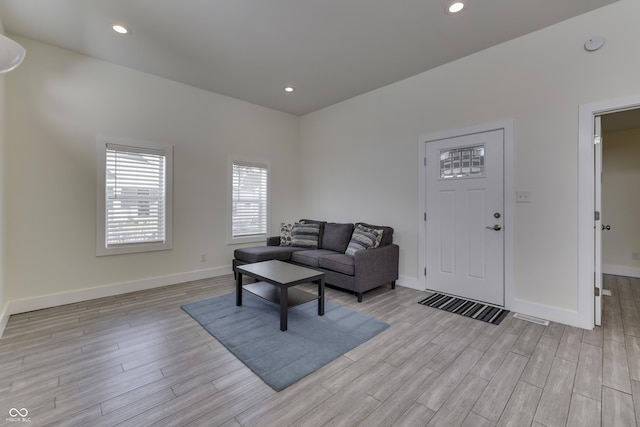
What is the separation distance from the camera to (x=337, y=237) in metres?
4.33

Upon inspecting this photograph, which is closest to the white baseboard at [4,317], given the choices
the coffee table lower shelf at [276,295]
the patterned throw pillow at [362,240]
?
the coffee table lower shelf at [276,295]

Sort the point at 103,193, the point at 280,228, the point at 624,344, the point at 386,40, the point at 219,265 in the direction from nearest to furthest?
the point at 624,344 → the point at 386,40 → the point at 103,193 → the point at 219,265 → the point at 280,228

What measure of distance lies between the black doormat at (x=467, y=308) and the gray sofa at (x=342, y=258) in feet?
2.03

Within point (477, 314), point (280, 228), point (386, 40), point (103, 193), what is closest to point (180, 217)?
point (103, 193)

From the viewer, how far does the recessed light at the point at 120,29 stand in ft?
8.98

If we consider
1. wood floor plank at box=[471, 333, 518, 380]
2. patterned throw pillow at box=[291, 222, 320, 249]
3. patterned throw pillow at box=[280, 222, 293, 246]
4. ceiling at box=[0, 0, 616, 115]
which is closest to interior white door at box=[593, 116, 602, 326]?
wood floor plank at box=[471, 333, 518, 380]

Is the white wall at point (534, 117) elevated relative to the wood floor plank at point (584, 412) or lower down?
elevated

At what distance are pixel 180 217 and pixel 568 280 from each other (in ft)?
15.6

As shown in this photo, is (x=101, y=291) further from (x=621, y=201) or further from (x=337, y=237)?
(x=621, y=201)

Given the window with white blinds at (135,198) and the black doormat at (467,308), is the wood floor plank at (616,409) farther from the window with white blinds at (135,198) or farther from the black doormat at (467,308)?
the window with white blinds at (135,198)

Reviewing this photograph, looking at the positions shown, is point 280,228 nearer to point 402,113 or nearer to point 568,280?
point 402,113

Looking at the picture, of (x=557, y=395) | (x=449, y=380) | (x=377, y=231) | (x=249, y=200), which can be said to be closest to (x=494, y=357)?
(x=557, y=395)

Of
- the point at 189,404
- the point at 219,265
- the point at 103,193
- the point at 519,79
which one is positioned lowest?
the point at 189,404

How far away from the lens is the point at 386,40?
116 inches
